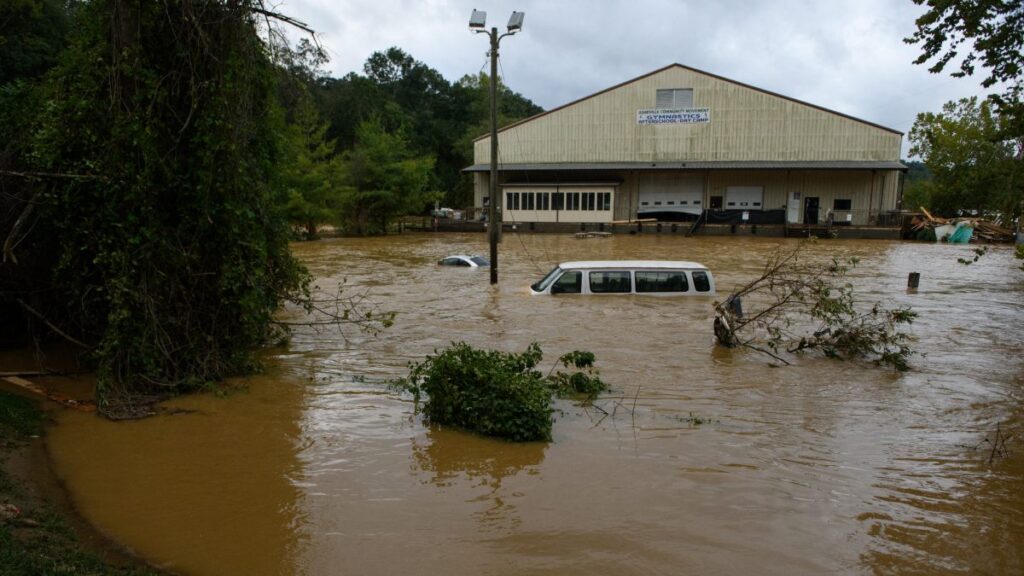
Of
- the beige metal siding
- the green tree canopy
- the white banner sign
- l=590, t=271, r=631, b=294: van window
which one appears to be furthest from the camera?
the green tree canopy

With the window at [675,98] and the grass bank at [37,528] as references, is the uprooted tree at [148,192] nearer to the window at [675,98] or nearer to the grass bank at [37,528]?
the grass bank at [37,528]

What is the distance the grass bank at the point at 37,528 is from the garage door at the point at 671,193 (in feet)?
158

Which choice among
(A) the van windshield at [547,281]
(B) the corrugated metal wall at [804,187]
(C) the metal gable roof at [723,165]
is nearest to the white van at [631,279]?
(A) the van windshield at [547,281]

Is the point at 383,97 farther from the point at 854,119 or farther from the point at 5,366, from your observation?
the point at 5,366

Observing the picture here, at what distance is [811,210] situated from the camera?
49562mm

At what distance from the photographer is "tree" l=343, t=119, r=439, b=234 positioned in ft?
160

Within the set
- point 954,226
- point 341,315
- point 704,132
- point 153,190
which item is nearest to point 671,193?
point 704,132

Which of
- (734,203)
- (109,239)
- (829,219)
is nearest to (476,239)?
(734,203)

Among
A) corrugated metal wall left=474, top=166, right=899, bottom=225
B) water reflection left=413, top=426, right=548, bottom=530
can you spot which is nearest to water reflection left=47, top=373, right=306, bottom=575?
water reflection left=413, top=426, right=548, bottom=530

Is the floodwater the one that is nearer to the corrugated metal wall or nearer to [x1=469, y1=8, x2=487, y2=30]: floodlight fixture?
[x1=469, y1=8, x2=487, y2=30]: floodlight fixture

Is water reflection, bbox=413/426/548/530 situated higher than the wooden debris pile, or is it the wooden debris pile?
the wooden debris pile

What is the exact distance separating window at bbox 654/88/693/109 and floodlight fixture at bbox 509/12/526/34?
33.7 m

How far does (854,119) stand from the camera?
153ft

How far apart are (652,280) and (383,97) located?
65995mm
